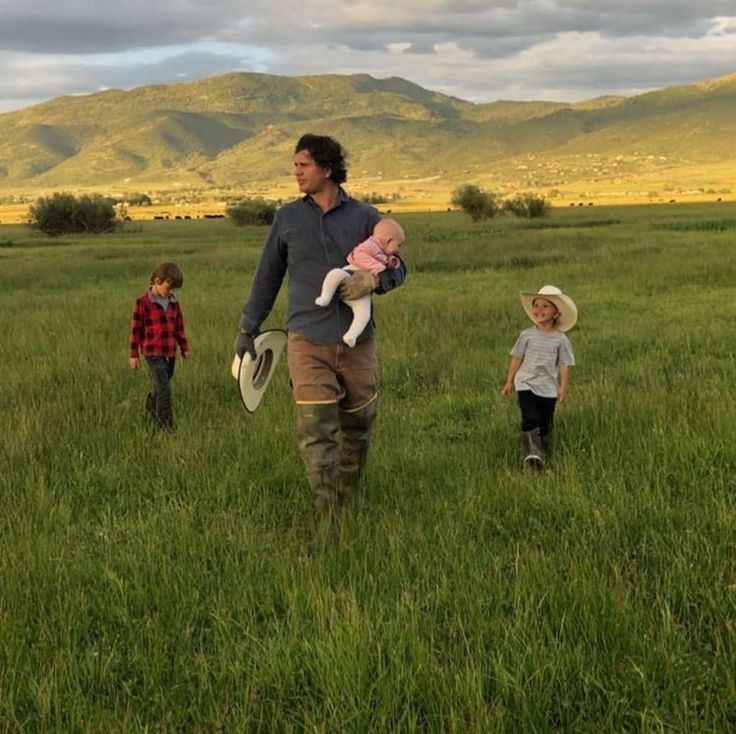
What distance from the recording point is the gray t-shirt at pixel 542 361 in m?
5.95

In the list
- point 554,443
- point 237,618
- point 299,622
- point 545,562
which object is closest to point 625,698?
point 545,562

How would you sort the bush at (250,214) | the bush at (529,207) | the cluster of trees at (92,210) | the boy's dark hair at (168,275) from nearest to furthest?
the boy's dark hair at (168,275), the cluster of trees at (92,210), the bush at (529,207), the bush at (250,214)

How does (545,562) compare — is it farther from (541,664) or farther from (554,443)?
(554,443)

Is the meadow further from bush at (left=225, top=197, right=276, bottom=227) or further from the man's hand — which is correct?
bush at (left=225, top=197, right=276, bottom=227)

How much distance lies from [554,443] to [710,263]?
1600cm

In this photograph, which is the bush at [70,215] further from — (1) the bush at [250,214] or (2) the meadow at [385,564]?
(2) the meadow at [385,564]

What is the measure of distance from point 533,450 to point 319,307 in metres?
2.19

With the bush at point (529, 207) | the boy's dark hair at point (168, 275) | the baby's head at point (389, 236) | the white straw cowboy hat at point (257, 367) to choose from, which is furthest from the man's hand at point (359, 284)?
the bush at point (529, 207)

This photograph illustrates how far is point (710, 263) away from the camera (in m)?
19.8

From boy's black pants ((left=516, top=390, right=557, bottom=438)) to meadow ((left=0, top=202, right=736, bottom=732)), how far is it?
0.29m

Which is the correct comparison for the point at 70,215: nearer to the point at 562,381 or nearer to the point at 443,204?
the point at 562,381

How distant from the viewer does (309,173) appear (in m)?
4.37

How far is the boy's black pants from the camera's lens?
5.89 m

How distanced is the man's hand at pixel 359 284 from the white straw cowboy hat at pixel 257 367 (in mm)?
991
